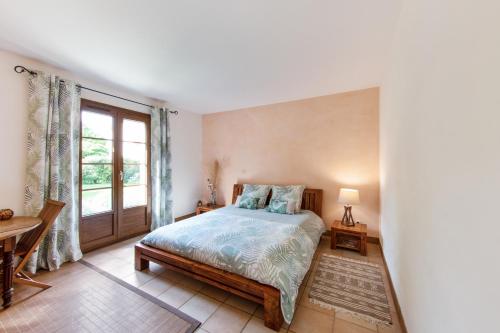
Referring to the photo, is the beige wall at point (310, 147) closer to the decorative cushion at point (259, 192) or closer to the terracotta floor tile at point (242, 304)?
the decorative cushion at point (259, 192)

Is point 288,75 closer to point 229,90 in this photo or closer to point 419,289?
point 229,90

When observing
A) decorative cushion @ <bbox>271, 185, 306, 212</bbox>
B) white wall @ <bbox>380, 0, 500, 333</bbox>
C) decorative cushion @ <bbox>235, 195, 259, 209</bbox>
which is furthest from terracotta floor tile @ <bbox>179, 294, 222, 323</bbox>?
decorative cushion @ <bbox>271, 185, 306, 212</bbox>

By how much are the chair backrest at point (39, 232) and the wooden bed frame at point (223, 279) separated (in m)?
0.87

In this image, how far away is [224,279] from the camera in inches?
71.3

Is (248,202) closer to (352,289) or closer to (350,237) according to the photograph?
(350,237)

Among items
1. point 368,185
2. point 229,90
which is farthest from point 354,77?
point 229,90

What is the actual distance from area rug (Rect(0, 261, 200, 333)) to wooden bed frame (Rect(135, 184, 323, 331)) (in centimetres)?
32

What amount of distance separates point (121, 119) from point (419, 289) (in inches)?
160

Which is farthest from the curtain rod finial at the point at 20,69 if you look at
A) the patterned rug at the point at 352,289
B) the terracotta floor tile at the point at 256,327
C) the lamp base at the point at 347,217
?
the lamp base at the point at 347,217

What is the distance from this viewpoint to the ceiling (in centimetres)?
155

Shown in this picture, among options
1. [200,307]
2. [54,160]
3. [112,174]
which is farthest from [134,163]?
A: [200,307]

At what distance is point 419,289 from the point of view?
1.17m

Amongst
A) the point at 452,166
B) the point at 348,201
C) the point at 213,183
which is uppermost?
the point at 452,166

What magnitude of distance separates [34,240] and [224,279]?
199 centimetres
